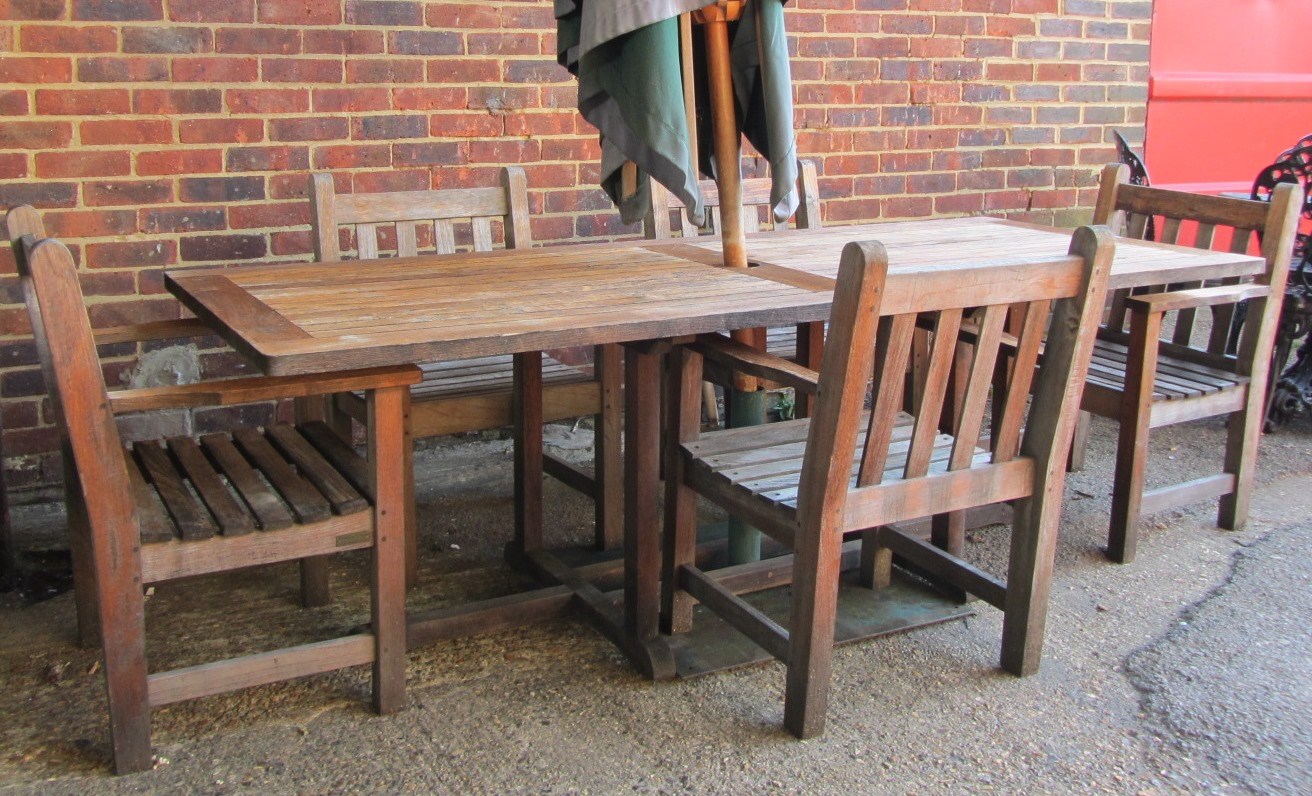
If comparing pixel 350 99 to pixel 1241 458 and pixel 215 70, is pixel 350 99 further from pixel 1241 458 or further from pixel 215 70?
pixel 1241 458

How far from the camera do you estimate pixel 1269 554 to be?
3.26 metres

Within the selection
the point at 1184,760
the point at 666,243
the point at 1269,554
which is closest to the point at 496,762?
the point at 1184,760

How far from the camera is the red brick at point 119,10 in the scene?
341 cm

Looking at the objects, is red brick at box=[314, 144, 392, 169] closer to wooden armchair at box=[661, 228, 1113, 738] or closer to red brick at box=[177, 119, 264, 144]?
red brick at box=[177, 119, 264, 144]

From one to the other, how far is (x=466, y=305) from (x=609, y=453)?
2.93 ft

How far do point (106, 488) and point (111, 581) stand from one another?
0.51 ft

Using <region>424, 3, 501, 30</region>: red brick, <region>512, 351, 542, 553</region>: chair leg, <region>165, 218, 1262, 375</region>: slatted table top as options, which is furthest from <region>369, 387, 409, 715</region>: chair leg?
<region>424, 3, 501, 30</region>: red brick

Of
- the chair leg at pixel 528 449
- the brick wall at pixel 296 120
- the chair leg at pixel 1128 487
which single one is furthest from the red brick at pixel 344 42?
the chair leg at pixel 1128 487

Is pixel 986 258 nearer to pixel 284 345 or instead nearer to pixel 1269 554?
pixel 1269 554

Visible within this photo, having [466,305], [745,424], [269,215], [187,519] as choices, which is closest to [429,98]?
[269,215]

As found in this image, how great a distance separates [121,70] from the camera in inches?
137

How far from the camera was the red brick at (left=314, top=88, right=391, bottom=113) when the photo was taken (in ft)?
12.3

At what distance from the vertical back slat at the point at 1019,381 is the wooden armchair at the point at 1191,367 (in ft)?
2.70

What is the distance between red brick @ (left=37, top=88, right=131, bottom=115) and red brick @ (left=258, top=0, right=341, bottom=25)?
1.47 feet
